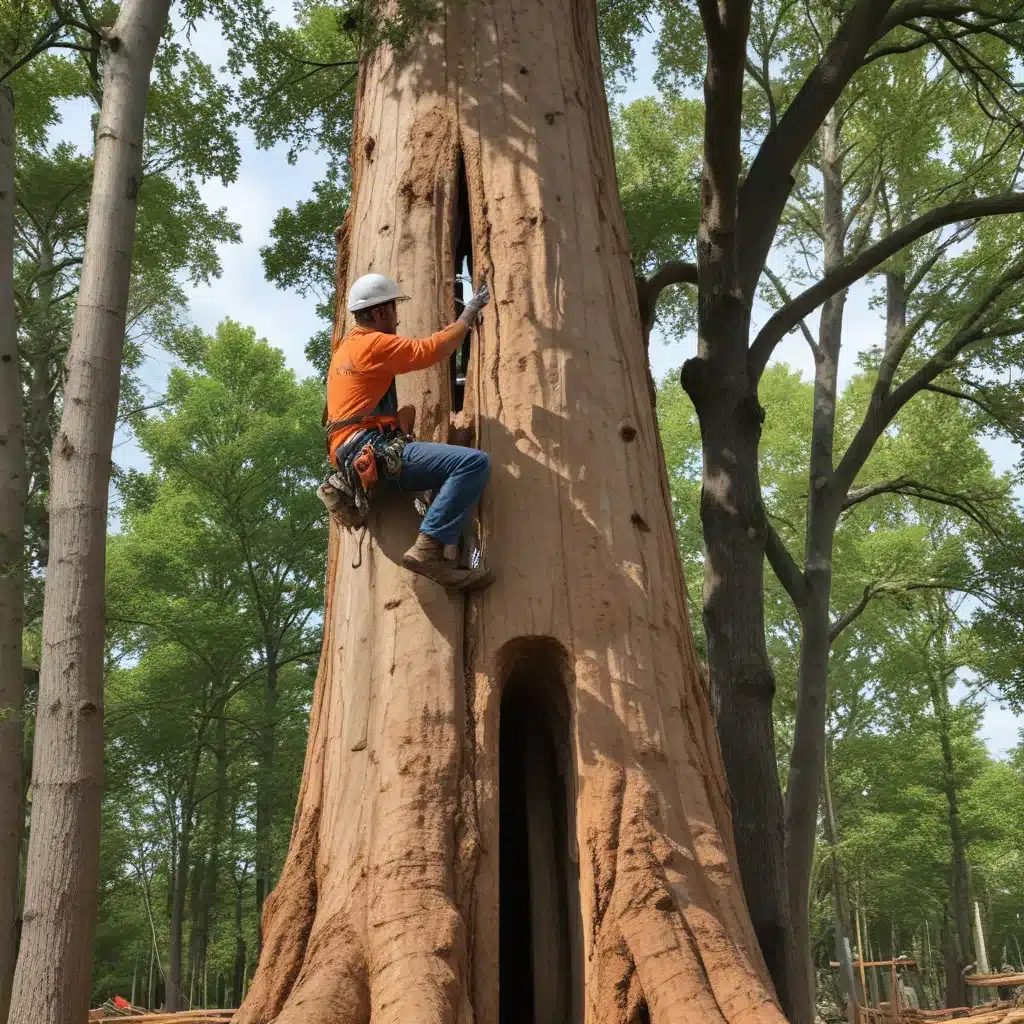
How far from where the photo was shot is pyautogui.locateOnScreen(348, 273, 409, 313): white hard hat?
447 cm

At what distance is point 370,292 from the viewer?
4.48m

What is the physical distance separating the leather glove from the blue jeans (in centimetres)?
56

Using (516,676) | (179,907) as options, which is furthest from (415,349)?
(179,907)

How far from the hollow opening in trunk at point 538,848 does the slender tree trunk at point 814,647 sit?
5422mm

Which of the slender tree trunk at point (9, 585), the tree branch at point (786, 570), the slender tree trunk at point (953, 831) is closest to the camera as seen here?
the slender tree trunk at point (9, 585)

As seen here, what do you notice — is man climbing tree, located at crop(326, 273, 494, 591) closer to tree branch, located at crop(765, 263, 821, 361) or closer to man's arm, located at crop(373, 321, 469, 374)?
man's arm, located at crop(373, 321, 469, 374)

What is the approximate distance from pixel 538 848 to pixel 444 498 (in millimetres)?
1545

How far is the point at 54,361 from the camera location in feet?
53.2

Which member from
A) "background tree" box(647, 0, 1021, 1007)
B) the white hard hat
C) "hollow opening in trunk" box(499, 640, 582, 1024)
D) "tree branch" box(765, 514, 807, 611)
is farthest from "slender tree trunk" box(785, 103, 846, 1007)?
the white hard hat

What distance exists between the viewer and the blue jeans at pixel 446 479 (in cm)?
398

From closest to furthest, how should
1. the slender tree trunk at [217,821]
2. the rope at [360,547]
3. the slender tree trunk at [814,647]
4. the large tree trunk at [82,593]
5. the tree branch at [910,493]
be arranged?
the rope at [360,547] < the large tree trunk at [82,593] < the slender tree trunk at [814,647] < the tree branch at [910,493] < the slender tree trunk at [217,821]

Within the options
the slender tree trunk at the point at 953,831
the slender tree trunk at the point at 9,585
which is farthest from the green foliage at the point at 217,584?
the slender tree trunk at the point at 953,831

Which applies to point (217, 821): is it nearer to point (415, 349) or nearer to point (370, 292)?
point (370, 292)

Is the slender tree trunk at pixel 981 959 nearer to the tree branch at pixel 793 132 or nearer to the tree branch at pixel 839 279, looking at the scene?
the tree branch at pixel 839 279
